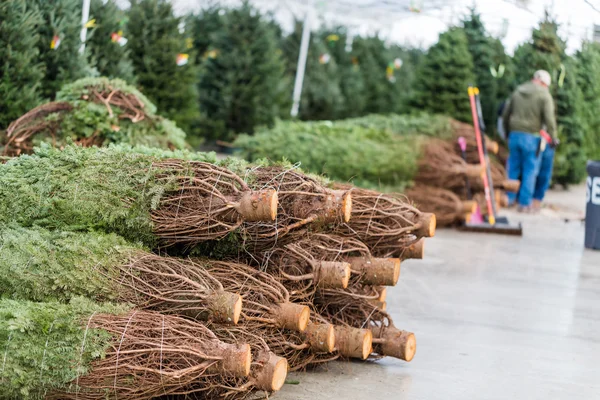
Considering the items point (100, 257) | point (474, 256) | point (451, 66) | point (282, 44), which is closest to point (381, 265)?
point (100, 257)

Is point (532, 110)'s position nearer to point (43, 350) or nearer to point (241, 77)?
point (241, 77)

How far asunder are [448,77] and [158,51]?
5.36 meters

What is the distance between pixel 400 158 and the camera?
10.4m

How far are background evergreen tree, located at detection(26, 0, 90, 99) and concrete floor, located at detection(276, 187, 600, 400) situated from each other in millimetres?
4288

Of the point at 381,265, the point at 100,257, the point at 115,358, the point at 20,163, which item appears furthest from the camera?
the point at 381,265

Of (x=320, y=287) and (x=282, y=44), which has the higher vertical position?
(x=282, y=44)

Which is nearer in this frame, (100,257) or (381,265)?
(100,257)

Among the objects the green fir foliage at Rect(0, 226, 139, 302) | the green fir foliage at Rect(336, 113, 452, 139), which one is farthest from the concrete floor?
the green fir foliage at Rect(336, 113, 452, 139)

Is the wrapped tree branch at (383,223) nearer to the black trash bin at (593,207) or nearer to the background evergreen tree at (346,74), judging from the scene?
the black trash bin at (593,207)

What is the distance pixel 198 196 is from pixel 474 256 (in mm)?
5773

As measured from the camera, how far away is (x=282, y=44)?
71.6ft

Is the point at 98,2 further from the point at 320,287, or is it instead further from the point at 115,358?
the point at 115,358

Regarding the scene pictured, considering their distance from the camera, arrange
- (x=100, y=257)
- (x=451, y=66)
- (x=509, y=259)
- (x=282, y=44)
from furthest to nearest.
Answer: (x=282, y=44), (x=451, y=66), (x=509, y=259), (x=100, y=257)

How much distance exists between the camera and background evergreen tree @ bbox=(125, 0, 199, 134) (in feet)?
44.0
